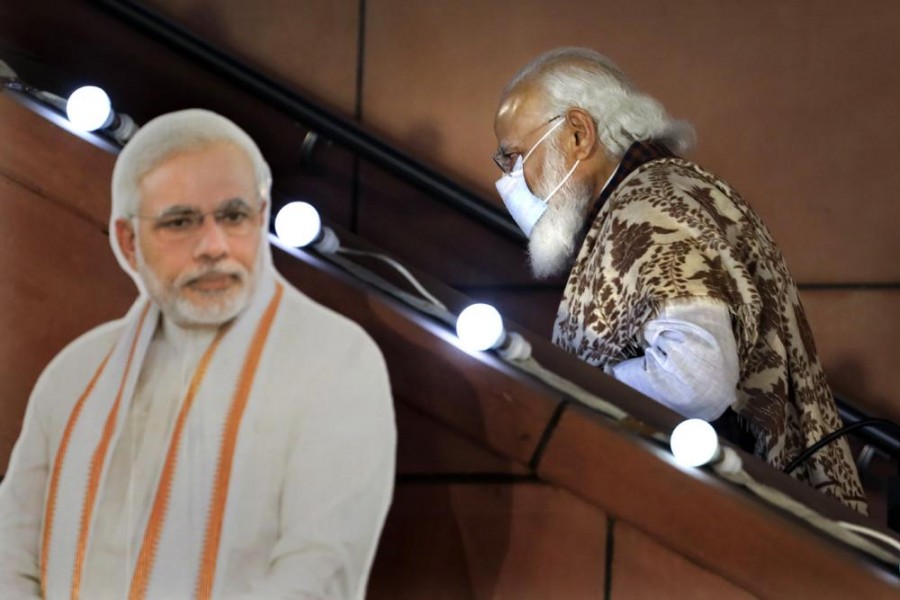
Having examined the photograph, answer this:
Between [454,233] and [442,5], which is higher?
[442,5]

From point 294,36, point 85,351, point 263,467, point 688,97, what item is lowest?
point 263,467

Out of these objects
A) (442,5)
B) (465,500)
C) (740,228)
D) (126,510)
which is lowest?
(126,510)

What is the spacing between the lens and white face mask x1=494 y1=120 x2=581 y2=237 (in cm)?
272

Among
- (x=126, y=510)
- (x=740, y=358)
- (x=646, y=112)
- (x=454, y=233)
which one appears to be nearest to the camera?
(x=126, y=510)

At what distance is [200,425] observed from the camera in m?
1.99

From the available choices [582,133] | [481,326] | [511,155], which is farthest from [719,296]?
[511,155]

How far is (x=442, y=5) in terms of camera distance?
3.28 m

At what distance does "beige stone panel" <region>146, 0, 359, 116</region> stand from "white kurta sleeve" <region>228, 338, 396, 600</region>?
132cm

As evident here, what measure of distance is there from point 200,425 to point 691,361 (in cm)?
74

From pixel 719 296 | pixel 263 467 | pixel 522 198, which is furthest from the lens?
pixel 522 198

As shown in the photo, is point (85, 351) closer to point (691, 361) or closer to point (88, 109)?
point (88, 109)

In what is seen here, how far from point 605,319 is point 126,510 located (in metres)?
0.84

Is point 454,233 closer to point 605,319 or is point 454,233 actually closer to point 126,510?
point 605,319

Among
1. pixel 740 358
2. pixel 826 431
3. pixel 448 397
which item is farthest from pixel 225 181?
pixel 826 431
